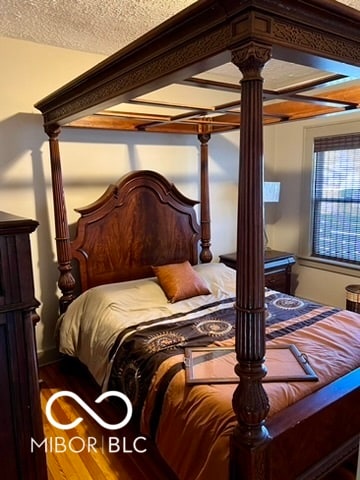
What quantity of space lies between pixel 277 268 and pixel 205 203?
1065 mm

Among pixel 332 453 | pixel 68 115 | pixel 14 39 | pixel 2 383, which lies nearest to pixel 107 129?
pixel 68 115

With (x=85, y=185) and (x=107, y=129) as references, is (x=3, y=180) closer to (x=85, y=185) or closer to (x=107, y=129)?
(x=85, y=185)

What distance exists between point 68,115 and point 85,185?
90cm

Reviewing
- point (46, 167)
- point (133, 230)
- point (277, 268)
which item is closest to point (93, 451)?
point (133, 230)

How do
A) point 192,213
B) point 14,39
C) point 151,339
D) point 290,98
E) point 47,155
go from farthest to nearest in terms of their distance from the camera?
point 192,213 → point 47,155 → point 14,39 → point 151,339 → point 290,98

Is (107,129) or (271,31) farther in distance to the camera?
(107,129)

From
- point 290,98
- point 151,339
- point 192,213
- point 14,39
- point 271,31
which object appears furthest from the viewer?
point 192,213

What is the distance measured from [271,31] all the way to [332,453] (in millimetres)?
1727

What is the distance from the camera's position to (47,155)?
9.77 feet

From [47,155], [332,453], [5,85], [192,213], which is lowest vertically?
[332,453]

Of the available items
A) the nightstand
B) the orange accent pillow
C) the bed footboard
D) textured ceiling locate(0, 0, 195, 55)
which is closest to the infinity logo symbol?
the orange accent pillow

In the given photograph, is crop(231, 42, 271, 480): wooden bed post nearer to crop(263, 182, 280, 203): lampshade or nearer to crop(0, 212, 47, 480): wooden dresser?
crop(0, 212, 47, 480): wooden dresser

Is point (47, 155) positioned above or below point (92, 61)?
below

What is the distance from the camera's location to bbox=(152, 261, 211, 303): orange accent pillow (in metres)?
2.88
